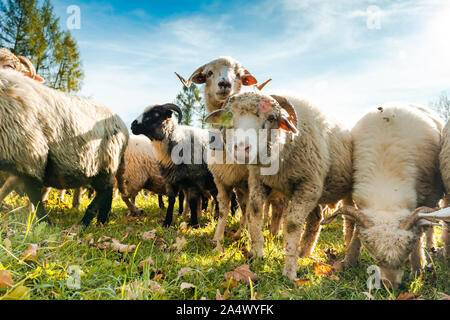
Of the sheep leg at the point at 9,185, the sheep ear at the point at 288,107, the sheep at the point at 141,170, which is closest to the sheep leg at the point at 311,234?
the sheep ear at the point at 288,107

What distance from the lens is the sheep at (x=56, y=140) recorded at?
10.0 ft

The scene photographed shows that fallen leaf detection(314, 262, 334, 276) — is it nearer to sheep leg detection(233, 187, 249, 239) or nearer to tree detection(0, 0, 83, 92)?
sheep leg detection(233, 187, 249, 239)

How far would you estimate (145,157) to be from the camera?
7.23m

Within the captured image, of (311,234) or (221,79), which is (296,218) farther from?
(221,79)

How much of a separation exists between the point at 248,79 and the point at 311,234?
2234 mm

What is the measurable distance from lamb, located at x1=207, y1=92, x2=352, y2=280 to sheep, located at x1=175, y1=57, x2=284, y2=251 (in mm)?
747

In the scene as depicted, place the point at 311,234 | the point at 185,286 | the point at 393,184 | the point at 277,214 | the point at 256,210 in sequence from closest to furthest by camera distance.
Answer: the point at 185,286, the point at 393,184, the point at 256,210, the point at 311,234, the point at 277,214

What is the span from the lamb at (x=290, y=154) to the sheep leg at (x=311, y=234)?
34 cm

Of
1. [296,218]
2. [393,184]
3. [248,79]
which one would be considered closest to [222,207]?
[296,218]

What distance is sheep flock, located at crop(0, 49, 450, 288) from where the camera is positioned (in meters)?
2.55

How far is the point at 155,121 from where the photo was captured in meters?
5.15

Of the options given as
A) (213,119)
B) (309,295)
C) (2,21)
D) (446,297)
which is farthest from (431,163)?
(2,21)

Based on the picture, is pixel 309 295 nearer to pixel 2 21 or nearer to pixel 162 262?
pixel 162 262
